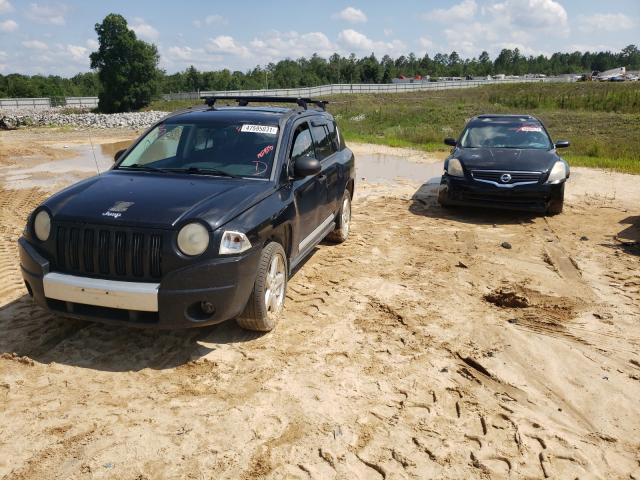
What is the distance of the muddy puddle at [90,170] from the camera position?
12.8 metres

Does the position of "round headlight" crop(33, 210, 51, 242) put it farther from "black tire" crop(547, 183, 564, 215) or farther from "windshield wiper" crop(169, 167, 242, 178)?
"black tire" crop(547, 183, 564, 215)

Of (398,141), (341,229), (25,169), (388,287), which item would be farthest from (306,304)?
(398,141)

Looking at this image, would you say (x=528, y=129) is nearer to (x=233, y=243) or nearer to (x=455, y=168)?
(x=455, y=168)

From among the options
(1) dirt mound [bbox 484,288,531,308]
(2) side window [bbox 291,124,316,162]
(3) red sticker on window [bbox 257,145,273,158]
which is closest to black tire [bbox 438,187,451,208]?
(1) dirt mound [bbox 484,288,531,308]

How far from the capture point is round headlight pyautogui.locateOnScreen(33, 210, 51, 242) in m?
4.02

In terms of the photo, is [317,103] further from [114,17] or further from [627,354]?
[114,17]

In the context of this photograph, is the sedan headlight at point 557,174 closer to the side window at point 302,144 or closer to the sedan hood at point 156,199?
the side window at point 302,144

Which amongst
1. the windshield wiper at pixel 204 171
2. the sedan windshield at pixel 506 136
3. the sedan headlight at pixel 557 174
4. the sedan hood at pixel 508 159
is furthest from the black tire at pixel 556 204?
the windshield wiper at pixel 204 171

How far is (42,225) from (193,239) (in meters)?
1.22

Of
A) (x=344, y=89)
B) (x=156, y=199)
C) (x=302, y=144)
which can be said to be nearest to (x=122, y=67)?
(x=344, y=89)

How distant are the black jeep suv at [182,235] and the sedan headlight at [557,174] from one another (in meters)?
5.25

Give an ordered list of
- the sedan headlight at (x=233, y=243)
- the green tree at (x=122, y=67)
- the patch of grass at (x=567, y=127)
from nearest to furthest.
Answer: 1. the sedan headlight at (x=233, y=243)
2. the patch of grass at (x=567, y=127)
3. the green tree at (x=122, y=67)

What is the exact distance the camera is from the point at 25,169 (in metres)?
14.6

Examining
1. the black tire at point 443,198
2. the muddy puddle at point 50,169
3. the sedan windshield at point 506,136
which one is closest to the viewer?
the black tire at point 443,198
